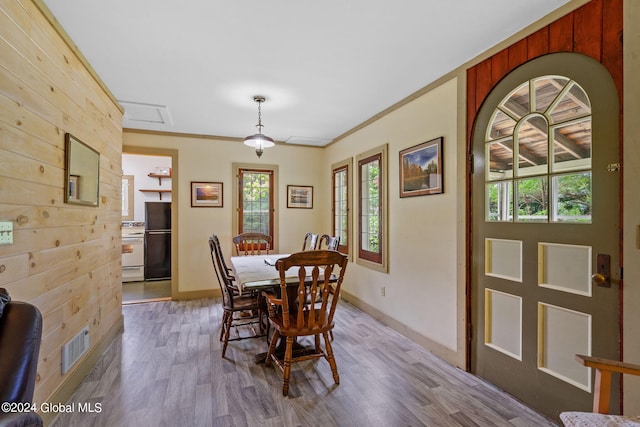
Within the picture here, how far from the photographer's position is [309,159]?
548 centimetres

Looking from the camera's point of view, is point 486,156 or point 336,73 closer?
point 486,156

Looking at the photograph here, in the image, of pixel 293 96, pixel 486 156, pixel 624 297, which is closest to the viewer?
pixel 624 297

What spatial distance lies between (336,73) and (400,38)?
70cm

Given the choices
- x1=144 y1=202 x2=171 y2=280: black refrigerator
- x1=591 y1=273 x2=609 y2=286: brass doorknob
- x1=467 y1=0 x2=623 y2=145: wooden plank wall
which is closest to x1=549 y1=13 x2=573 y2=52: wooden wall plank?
x1=467 y1=0 x2=623 y2=145: wooden plank wall

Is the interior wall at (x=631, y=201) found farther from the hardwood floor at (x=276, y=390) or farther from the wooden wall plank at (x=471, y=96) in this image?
the wooden wall plank at (x=471, y=96)

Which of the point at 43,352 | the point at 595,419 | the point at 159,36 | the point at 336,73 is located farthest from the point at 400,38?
the point at 43,352

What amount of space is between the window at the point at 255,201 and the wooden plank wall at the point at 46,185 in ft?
7.65

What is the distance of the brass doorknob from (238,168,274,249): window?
4.19 meters

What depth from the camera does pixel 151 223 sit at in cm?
586

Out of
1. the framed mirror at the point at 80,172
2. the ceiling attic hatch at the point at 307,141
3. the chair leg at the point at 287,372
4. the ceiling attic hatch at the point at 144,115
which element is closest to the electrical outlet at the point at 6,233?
the framed mirror at the point at 80,172

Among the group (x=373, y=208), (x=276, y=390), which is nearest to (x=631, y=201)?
(x=276, y=390)

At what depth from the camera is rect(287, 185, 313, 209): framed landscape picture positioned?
5.34 m

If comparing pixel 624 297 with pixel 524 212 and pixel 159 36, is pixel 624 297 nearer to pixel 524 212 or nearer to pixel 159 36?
pixel 524 212

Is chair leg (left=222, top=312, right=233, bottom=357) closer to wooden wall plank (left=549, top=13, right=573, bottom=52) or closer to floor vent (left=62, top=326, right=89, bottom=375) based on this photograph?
floor vent (left=62, top=326, right=89, bottom=375)
